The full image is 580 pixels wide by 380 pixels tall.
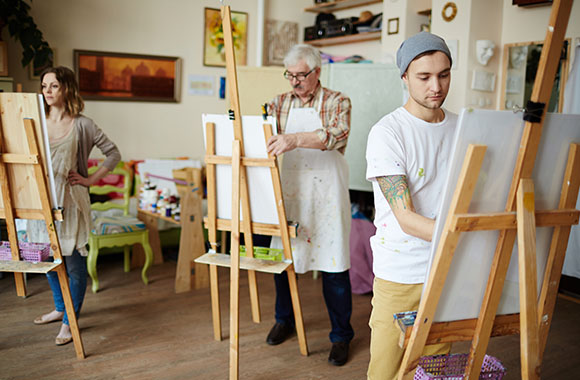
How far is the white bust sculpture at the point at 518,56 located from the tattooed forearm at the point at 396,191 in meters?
2.91

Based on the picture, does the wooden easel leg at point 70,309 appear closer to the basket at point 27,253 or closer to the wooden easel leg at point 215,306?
the basket at point 27,253

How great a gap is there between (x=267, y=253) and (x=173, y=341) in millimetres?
746

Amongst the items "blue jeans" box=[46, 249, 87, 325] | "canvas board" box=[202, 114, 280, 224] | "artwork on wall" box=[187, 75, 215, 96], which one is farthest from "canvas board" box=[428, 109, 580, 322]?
"artwork on wall" box=[187, 75, 215, 96]

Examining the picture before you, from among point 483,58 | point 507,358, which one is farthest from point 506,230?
point 483,58

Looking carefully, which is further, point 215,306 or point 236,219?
point 215,306

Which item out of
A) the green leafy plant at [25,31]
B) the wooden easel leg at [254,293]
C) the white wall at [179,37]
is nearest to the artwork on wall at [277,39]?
the white wall at [179,37]

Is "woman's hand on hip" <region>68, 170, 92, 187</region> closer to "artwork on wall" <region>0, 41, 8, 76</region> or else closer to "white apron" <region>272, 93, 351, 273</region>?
"white apron" <region>272, 93, 351, 273</region>

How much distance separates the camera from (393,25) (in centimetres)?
445

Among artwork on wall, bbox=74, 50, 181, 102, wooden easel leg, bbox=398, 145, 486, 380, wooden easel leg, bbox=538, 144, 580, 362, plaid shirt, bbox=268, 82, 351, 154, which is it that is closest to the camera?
wooden easel leg, bbox=398, 145, 486, 380

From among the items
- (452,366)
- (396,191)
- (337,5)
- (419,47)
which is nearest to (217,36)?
(337,5)

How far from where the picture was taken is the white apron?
8.63ft

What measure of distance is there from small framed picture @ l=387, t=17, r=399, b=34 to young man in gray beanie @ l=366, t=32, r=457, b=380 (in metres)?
2.99

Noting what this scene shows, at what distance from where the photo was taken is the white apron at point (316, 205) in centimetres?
263

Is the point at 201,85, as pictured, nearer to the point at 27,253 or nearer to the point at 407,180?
the point at 27,253
